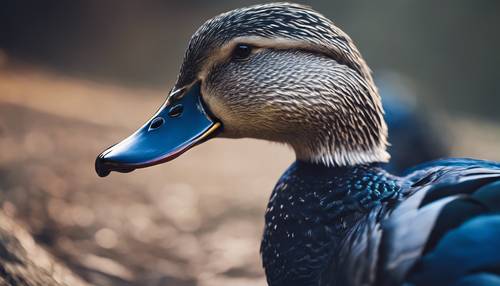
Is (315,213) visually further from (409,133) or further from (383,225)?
(409,133)

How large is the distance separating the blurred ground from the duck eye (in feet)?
5.18

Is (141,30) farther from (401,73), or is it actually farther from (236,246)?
(236,246)

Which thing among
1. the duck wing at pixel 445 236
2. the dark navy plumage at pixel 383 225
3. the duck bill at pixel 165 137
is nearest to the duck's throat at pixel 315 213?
the dark navy plumage at pixel 383 225

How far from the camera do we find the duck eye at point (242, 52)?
2.78 m

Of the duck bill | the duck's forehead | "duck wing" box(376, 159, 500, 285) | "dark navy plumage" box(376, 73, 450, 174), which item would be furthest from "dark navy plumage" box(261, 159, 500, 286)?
"dark navy plumage" box(376, 73, 450, 174)

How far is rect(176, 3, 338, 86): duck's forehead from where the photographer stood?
273cm

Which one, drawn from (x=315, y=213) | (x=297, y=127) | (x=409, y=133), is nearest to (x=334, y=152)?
(x=297, y=127)

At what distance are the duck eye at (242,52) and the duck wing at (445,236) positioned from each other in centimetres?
86

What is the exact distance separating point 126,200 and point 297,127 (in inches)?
98.3

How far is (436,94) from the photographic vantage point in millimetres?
11961

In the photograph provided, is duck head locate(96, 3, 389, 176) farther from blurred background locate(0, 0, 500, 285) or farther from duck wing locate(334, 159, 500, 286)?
blurred background locate(0, 0, 500, 285)

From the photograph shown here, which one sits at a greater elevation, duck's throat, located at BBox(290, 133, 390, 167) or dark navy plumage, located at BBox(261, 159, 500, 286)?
duck's throat, located at BBox(290, 133, 390, 167)

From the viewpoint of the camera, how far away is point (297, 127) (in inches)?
111

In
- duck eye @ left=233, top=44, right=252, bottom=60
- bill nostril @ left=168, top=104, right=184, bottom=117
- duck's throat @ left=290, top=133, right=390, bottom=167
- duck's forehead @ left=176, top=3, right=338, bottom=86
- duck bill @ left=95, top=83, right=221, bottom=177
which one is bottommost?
duck's throat @ left=290, top=133, right=390, bottom=167
